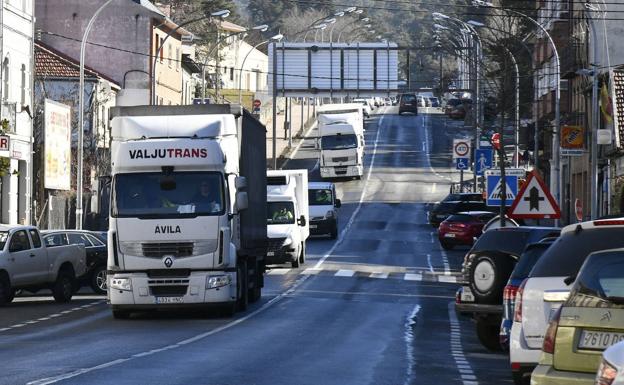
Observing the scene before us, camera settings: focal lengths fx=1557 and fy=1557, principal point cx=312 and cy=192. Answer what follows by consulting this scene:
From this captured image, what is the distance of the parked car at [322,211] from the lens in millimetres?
63031

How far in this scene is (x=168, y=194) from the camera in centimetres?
2714

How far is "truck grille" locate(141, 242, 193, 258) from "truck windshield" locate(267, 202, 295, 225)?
20596mm

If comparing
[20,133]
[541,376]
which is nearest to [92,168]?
[20,133]

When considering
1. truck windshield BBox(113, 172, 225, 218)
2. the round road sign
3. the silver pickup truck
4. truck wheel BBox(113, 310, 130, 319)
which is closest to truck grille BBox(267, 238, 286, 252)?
the silver pickup truck

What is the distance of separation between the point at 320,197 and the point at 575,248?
5023cm

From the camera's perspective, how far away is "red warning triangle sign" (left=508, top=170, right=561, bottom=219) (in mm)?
30312

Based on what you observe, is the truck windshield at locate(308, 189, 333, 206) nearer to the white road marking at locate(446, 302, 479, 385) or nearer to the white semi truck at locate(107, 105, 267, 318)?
the white road marking at locate(446, 302, 479, 385)

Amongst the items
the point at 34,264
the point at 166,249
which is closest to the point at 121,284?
the point at 166,249

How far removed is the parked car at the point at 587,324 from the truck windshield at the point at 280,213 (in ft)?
→ 118

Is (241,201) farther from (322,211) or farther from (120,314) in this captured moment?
(322,211)

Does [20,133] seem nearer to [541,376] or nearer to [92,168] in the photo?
[92,168]

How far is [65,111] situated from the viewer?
57.9 m

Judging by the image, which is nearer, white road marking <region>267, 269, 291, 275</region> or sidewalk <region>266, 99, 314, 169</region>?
white road marking <region>267, 269, 291, 275</region>

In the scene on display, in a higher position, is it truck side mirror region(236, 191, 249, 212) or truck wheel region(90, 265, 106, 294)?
truck side mirror region(236, 191, 249, 212)
